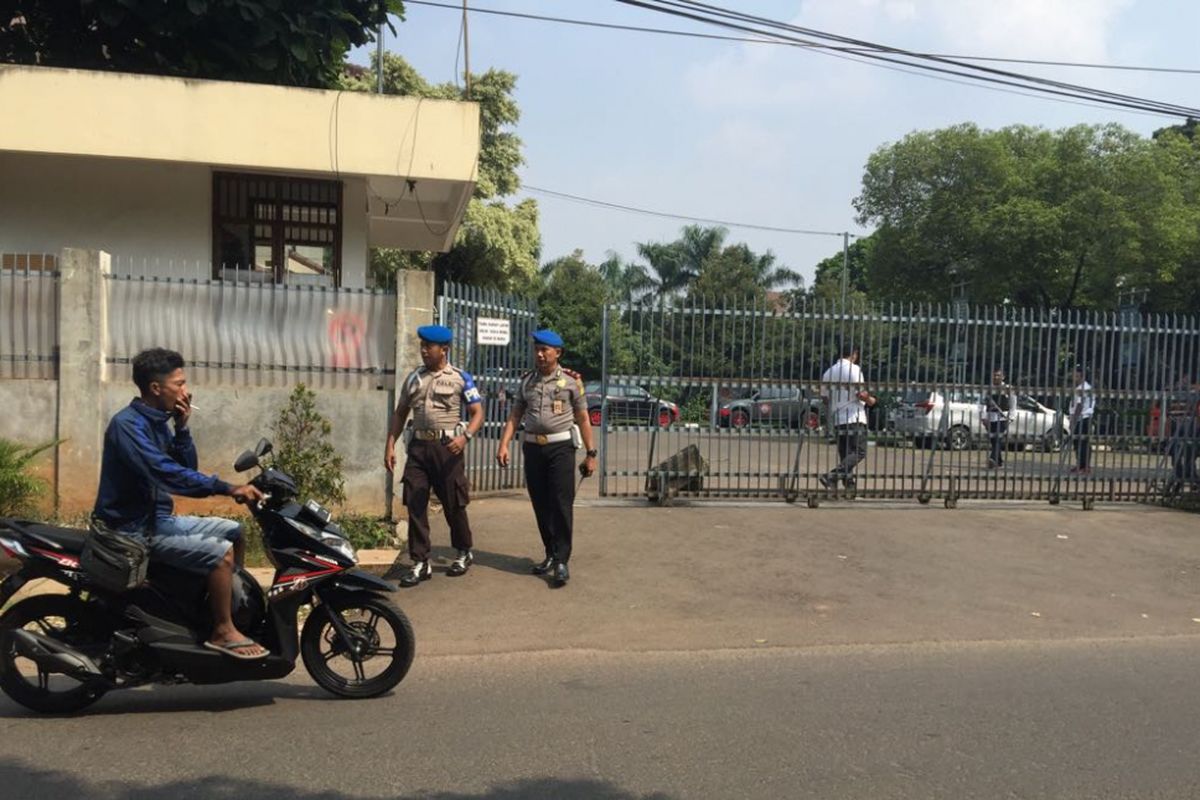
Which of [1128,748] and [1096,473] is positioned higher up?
[1096,473]

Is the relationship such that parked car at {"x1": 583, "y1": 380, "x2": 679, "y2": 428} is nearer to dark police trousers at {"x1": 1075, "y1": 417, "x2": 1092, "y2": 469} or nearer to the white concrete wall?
the white concrete wall

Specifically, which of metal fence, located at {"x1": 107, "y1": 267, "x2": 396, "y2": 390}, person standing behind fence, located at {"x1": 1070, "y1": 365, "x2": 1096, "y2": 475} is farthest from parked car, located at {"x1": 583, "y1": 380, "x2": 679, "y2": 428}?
person standing behind fence, located at {"x1": 1070, "y1": 365, "x2": 1096, "y2": 475}

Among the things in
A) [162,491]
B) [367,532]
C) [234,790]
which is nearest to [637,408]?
[367,532]

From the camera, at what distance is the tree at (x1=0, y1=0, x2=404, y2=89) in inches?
449

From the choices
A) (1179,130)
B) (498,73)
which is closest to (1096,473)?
(498,73)

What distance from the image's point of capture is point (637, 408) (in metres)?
9.53

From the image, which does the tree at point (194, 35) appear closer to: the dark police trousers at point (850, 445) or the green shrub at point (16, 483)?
the green shrub at point (16, 483)

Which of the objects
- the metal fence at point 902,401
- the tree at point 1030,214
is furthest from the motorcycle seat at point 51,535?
the tree at point 1030,214

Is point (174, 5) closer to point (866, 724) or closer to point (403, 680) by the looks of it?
point (403, 680)

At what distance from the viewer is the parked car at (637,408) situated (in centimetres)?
944

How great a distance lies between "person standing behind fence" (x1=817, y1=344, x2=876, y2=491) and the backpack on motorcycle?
693cm

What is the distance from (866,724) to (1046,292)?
2238 cm

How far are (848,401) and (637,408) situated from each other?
6.96ft

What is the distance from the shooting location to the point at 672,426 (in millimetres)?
9555
